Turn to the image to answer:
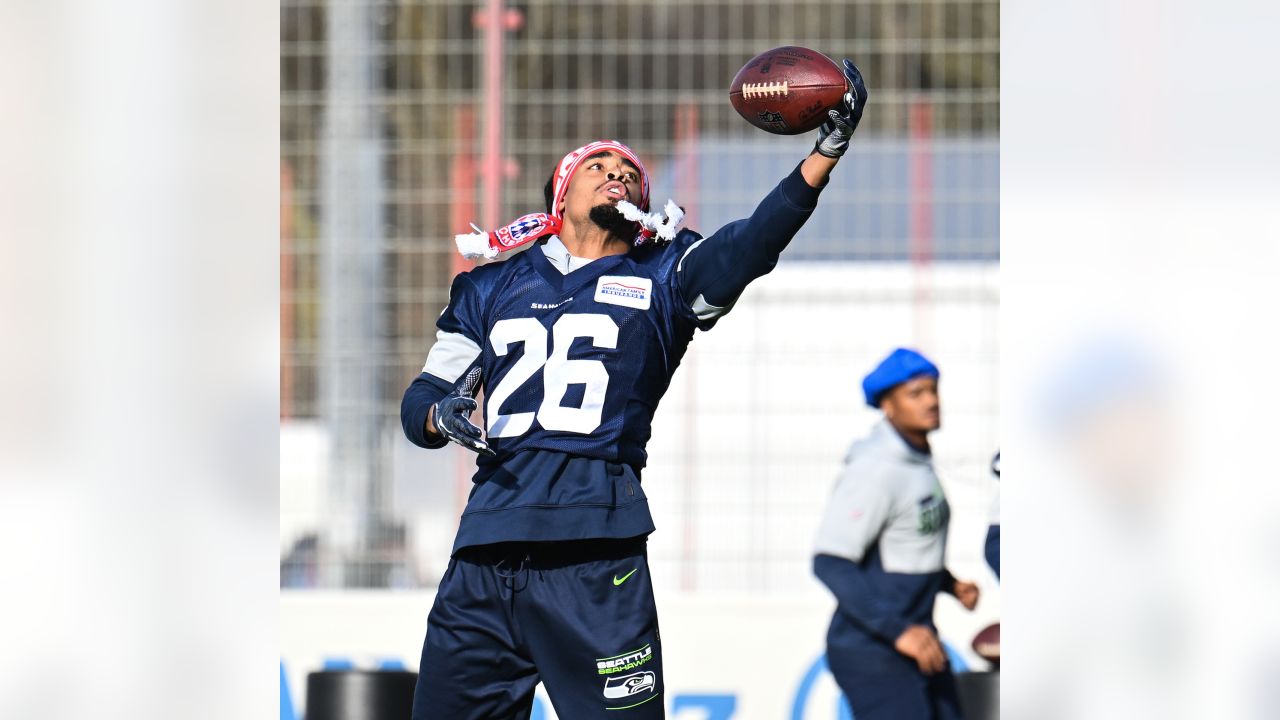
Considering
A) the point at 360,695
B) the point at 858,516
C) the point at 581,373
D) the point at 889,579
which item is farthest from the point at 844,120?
the point at 360,695

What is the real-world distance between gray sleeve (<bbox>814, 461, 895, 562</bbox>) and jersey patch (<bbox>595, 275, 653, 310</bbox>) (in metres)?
1.84

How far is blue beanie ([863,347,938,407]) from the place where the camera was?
17.4 ft

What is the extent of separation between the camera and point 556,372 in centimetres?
334

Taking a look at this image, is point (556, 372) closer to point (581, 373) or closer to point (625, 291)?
point (581, 373)

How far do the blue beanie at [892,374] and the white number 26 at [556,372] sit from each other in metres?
2.16

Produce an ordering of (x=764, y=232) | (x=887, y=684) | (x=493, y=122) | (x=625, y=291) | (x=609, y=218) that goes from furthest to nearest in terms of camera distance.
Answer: (x=493, y=122)
(x=887, y=684)
(x=609, y=218)
(x=625, y=291)
(x=764, y=232)

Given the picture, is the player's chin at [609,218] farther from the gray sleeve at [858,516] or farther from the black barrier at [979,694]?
the black barrier at [979,694]

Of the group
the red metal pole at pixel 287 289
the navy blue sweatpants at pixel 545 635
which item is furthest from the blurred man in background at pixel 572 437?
the red metal pole at pixel 287 289

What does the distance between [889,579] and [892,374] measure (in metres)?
0.72

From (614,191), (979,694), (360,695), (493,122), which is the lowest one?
(979,694)

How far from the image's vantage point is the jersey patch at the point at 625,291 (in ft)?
11.1
